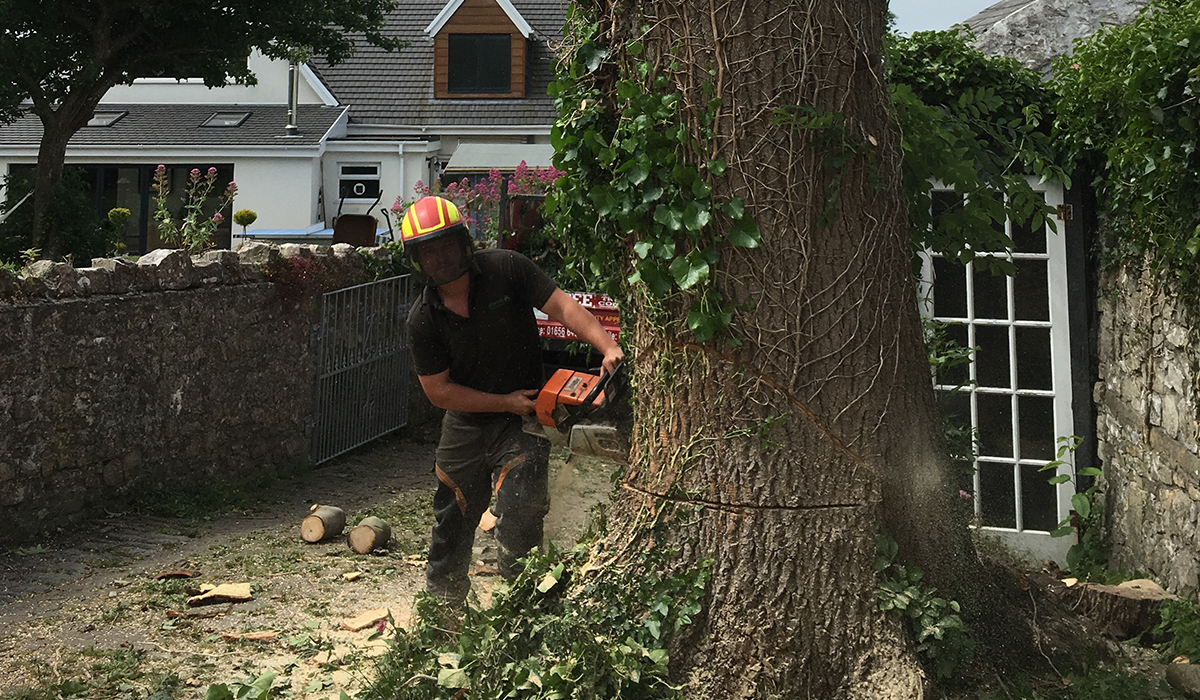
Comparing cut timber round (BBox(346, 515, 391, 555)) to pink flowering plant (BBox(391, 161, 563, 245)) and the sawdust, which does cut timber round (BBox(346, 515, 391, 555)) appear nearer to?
the sawdust

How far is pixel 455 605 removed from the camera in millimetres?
4121

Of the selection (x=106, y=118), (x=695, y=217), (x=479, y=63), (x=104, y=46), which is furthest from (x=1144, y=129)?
(x=106, y=118)

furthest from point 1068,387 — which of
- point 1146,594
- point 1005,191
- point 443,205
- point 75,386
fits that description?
point 75,386

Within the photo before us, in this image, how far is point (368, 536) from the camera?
6.02 m

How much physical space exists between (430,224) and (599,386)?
950 mm

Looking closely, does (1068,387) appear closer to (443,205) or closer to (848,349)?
(848,349)

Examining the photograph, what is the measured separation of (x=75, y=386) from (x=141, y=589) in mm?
1458

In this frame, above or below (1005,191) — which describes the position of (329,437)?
below

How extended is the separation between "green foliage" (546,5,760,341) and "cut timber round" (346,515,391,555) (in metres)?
3.38

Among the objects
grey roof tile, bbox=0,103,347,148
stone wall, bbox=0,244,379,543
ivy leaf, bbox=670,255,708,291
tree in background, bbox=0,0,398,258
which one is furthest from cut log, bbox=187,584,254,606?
grey roof tile, bbox=0,103,347,148

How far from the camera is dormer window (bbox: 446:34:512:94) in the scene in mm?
20578

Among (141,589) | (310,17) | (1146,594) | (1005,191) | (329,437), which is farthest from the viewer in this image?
(310,17)

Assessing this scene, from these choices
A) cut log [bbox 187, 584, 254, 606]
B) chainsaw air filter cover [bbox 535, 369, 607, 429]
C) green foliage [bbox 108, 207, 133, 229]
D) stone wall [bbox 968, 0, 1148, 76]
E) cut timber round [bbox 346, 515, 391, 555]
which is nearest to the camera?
chainsaw air filter cover [bbox 535, 369, 607, 429]

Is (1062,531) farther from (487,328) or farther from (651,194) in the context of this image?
(651,194)
